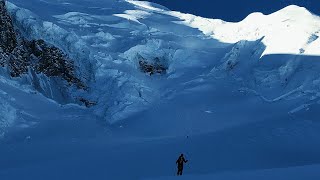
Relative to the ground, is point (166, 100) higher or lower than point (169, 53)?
lower

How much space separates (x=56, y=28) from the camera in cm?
5000

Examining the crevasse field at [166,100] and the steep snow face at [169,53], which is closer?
the crevasse field at [166,100]

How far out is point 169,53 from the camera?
52.8 m

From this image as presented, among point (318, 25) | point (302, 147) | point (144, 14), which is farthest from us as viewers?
point (144, 14)

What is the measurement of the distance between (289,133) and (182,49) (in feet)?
69.5

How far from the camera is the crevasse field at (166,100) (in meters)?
28.6

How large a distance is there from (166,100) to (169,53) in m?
8.78

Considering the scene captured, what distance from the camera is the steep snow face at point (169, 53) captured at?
4566 cm

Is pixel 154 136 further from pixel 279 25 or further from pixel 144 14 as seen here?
pixel 144 14

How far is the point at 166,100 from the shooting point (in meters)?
45.4

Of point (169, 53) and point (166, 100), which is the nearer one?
point (166, 100)

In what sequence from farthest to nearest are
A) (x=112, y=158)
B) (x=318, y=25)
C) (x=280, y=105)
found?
(x=318, y=25)
(x=280, y=105)
(x=112, y=158)

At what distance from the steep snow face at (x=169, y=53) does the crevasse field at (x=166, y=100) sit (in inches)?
4.4

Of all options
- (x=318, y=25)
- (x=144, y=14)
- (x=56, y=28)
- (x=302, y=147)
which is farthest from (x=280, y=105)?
(x=144, y=14)
